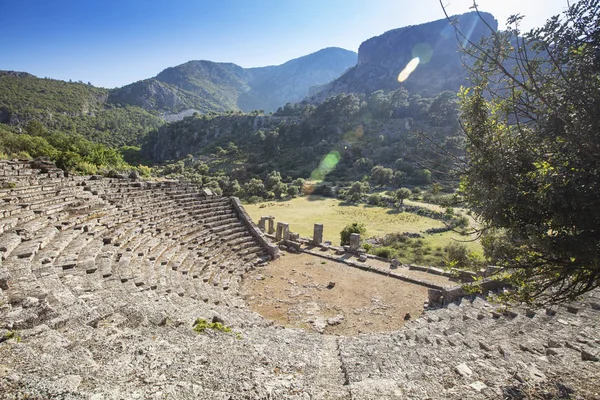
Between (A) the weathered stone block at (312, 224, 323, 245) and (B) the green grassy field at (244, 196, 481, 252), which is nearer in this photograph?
(A) the weathered stone block at (312, 224, 323, 245)

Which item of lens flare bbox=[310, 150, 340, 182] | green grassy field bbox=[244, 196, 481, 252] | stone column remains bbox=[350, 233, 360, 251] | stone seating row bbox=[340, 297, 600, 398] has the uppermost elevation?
lens flare bbox=[310, 150, 340, 182]

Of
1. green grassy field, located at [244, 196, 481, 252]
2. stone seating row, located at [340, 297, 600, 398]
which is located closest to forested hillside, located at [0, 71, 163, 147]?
green grassy field, located at [244, 196, 481, 252]

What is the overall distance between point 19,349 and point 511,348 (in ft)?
29.8

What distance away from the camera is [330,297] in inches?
556

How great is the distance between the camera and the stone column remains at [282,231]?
2148 cm

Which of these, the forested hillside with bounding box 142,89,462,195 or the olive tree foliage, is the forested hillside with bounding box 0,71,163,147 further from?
the olive tree foliage

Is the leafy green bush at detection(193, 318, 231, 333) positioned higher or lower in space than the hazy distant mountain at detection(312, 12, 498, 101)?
lower

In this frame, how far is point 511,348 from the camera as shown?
687cm

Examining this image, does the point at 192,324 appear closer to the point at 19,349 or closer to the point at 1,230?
the point at 19,349

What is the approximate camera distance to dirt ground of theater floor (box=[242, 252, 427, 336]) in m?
12.0

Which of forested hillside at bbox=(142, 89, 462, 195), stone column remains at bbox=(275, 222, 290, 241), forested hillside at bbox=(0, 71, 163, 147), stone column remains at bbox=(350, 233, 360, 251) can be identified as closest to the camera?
stone column remains at bbox=(350, 233, 360, 251)

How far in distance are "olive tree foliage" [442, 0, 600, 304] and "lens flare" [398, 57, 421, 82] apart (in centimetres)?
15933

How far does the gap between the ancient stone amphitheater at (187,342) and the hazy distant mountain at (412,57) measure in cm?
14016

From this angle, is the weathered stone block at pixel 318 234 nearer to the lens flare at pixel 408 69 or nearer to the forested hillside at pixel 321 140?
the forested hillside at pixel 321 140
